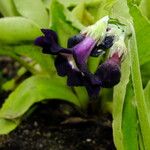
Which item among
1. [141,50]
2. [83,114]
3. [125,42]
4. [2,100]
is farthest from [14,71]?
[125,42]

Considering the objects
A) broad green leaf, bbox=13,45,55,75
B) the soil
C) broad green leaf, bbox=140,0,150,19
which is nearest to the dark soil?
the soil

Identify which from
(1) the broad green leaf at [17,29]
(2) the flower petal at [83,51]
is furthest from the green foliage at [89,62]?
(2) the flower petal at [83,51]

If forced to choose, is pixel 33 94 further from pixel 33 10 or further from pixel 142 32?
pixel 142 32

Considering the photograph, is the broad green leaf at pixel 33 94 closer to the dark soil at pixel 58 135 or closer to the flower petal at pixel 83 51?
the dark soil at pixel 58 135

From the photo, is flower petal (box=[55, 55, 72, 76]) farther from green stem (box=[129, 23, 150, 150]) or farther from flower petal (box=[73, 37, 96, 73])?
green stem (box=[129, 23, 150, 150])

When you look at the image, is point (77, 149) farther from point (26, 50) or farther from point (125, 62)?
point (125, 62)
